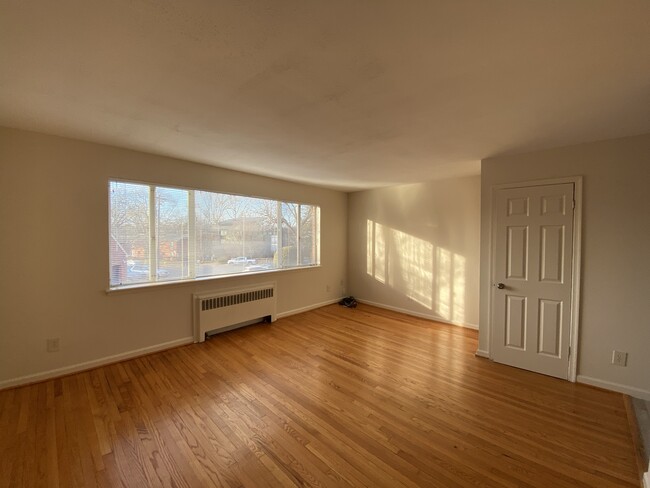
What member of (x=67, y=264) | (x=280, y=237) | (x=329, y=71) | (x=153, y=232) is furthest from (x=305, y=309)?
(x=329, y=71)

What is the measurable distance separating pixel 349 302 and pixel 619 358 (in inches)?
148

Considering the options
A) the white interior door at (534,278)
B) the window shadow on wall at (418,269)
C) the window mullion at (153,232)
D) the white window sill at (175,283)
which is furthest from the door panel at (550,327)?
the window mullion at (153,232)

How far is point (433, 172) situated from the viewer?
387 centimetres

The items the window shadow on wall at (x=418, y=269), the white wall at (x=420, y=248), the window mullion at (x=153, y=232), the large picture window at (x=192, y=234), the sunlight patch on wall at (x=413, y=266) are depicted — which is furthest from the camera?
the sunlight patch on wall at (x=413, y=266)

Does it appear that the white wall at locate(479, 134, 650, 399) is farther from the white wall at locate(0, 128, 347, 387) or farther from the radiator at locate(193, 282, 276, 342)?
the white wall at locate(0, 128, 347, 387)

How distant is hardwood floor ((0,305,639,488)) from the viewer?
1571mm

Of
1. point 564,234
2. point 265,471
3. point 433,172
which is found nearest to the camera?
point 265,471

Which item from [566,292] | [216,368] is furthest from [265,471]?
[566,292]

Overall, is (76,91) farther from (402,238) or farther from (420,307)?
(420,307)

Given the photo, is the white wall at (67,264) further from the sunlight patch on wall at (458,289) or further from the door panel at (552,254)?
the door panel at (552,254)

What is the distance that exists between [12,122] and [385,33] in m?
3.23

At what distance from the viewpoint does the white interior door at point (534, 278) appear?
2.68 meters

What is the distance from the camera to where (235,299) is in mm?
3846

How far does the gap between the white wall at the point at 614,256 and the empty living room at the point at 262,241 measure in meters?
0.02
